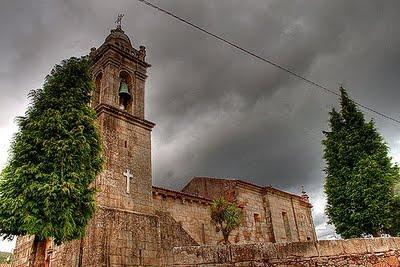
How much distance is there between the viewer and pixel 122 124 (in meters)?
17.7

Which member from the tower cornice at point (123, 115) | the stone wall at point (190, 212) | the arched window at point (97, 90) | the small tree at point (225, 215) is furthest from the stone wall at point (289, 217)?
the arched window at point (97, 90)

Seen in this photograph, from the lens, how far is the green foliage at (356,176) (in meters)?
18.5

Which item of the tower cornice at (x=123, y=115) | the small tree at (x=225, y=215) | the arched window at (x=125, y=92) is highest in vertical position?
the arched window at (x=125, y=92)

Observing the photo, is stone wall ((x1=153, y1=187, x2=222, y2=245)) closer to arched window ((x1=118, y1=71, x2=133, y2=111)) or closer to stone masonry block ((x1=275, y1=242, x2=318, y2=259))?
arched window ((x1=118, y1=71, x2=133, y2=111))

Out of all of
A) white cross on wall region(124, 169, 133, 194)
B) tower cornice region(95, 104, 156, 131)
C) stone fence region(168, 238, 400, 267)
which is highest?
tower cornice region(95, 104, 156, 131)

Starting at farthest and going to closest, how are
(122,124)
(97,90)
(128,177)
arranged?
(97,90), (122,124), (128,177)

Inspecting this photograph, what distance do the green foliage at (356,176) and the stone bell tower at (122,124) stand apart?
12237 millimetres

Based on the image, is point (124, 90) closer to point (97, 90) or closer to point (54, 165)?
point (97, 90)

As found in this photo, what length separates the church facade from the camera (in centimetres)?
1414

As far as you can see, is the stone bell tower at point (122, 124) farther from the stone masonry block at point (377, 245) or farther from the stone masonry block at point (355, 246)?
the stone masonry block at point (377, 245)

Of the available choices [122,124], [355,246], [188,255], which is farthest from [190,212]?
[355,246]

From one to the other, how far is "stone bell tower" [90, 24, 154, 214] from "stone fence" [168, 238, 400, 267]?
9575mm

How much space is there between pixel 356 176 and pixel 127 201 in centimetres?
1416

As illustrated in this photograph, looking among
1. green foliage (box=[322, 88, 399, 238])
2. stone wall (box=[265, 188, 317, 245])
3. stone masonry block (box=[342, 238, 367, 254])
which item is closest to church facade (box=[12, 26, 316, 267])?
stone wall (box=[265, 188, 317, 245])
